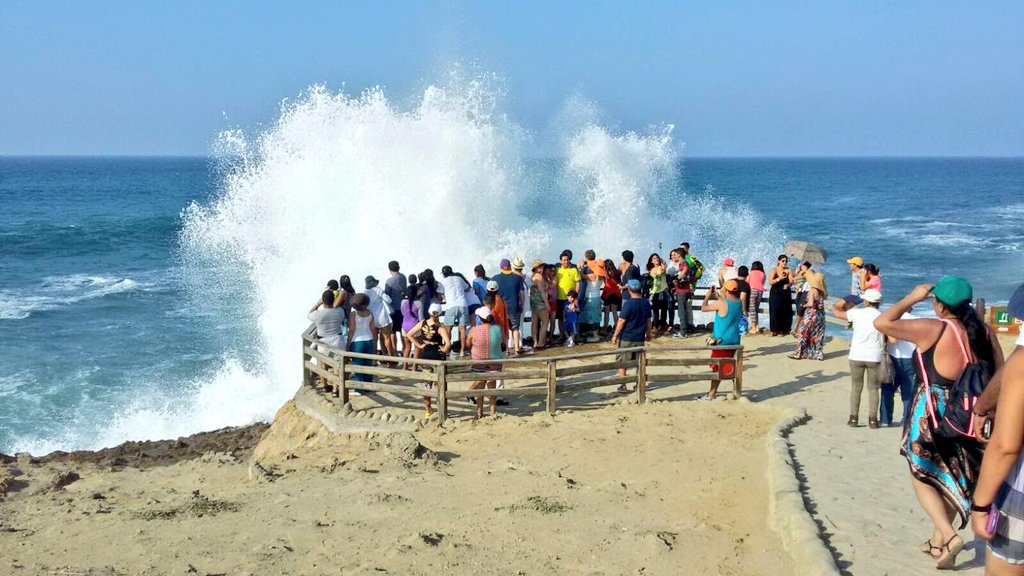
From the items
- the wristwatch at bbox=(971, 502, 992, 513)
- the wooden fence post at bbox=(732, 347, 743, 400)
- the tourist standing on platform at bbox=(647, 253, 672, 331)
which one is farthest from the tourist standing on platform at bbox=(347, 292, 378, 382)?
the wristwatch at bbox=(971, 502, 992, 513)

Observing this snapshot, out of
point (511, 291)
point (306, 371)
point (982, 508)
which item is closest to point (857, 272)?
point (511, 291)

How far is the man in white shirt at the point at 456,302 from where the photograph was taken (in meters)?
12.3

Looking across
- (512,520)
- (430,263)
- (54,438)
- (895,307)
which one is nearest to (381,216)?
(430,263)

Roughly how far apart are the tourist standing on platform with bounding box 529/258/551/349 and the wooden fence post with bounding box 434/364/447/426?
347 centimetres

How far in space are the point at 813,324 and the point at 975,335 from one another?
8515 millimetres

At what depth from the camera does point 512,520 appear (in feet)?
24.6

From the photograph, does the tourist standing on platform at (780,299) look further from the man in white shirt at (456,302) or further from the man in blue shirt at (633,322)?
the man in white shirt at (456,302)

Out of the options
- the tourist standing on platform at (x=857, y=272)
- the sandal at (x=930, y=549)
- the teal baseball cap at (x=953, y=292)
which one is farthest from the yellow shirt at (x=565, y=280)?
the teal baseball cap at (x=953, y=292)

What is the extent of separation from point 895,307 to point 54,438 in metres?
15.9

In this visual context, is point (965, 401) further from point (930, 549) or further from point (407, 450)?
point (407, 450)

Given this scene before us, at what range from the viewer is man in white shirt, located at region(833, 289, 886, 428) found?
962cm

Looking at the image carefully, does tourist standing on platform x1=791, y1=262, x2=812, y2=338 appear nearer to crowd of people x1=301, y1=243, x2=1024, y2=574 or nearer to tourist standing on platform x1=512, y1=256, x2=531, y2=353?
crowd of people x1=301, y1=243, x2=1024, y2=574

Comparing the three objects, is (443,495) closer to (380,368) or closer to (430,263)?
(380,368)

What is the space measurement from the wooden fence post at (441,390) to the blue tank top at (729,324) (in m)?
3.65
